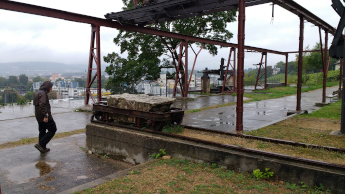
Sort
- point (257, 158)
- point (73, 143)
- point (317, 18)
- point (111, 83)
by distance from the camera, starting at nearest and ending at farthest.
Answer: point (257, 158), point (73, 143), point (317, 18), point (111, 83)

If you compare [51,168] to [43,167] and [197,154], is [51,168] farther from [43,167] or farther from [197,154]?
[197,154]

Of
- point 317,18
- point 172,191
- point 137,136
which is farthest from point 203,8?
point 172,191

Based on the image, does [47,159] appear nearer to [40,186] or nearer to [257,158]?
[40,186]

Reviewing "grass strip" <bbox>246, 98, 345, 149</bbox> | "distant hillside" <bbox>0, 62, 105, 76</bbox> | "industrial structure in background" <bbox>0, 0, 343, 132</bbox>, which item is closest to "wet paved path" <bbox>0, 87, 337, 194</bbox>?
"grass strip" <bbox>246, 98, 345, 149</bbox>

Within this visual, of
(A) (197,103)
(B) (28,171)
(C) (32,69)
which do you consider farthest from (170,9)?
(C) (32,69)

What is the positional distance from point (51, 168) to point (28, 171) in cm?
49

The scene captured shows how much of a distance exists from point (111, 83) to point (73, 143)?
13557 millimetres

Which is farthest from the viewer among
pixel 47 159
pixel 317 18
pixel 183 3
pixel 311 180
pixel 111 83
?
pixel 111 83

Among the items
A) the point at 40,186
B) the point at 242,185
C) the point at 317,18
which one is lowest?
the point at 40,186

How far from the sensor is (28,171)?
5988mm

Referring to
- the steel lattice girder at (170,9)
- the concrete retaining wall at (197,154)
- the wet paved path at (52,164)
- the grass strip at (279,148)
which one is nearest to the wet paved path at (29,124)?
the wet paved path at (52,164)

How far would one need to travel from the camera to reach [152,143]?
6.25 meters

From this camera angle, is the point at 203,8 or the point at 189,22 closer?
the point at 203,8

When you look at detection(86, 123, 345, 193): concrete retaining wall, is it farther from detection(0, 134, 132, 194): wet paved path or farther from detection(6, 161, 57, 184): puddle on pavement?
detection(6, 161, 57, 184): puddle on pavement
